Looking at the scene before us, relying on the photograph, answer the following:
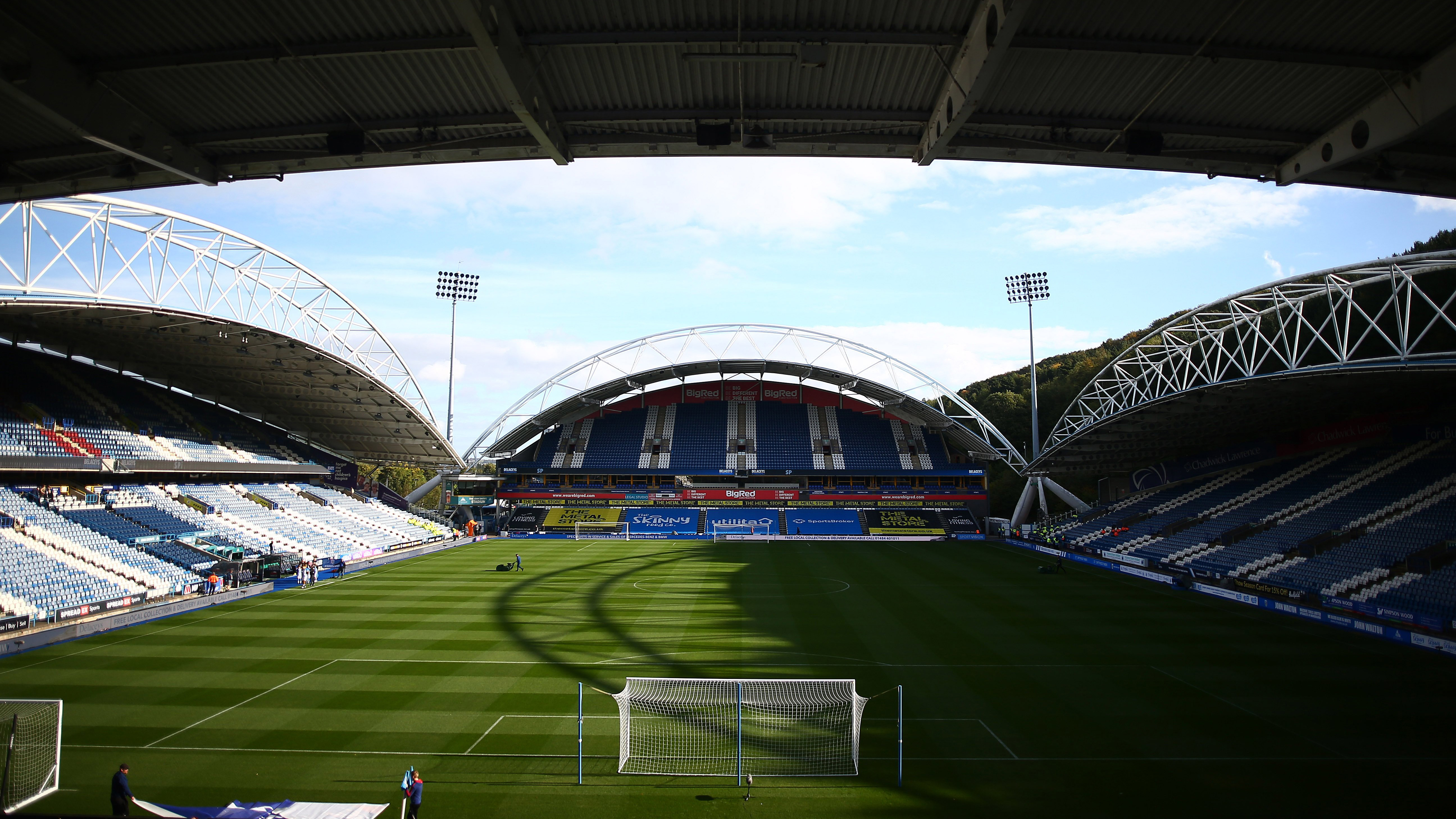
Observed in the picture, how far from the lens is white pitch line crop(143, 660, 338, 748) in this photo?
12.7 metres

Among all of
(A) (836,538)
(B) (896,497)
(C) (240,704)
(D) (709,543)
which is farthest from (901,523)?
(C) (240,704)

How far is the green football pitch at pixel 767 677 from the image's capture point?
10656 mm

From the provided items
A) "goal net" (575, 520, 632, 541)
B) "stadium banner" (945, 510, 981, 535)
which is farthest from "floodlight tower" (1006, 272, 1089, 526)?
"goal net" (575, 520, 632, 541)

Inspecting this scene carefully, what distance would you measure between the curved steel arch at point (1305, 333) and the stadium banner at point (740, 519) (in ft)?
64.3

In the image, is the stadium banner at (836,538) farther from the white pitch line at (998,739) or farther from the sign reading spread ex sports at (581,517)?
the white pitch line at (998,739)

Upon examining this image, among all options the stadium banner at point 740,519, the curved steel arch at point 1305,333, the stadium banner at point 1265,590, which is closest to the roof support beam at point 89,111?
the curved steel arch at point 1305,333

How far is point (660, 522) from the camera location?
53.9 metres

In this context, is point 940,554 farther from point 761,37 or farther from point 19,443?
point 19,443

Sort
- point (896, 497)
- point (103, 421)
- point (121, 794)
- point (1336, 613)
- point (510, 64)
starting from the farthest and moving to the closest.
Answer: point (896, 497), point (103, 421), point (1336, 613), point (121, 794), point (510, 64)

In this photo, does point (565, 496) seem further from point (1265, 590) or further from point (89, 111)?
point (89, 111)

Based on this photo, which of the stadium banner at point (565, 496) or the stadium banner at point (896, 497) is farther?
the stadium banner at point (565, 496)

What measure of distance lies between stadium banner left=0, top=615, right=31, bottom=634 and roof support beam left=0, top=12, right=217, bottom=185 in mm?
19194

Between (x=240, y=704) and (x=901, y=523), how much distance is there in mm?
44977

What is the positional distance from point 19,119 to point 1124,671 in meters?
21.9
